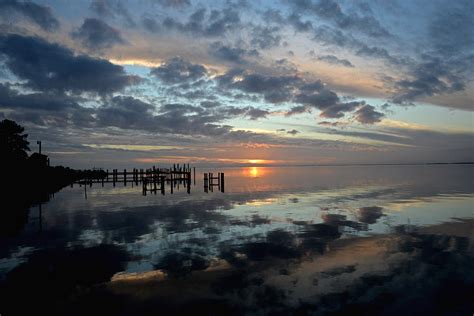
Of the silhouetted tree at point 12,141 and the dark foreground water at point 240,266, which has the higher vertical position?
the silhouetted tree at point 12,141

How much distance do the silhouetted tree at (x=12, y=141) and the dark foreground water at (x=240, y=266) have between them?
82.3ft

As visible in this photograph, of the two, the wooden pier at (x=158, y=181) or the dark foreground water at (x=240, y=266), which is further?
the wooden pier at (x=158, y=181)

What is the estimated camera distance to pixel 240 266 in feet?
44.2

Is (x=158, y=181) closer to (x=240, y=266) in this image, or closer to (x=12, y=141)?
(x=12, y=141)

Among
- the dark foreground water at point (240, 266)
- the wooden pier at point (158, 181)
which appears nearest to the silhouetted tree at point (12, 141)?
the wooden pier at point (158, 181)

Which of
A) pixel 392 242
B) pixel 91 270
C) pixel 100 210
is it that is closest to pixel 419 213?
pixel 392 242

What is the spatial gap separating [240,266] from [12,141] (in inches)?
1939

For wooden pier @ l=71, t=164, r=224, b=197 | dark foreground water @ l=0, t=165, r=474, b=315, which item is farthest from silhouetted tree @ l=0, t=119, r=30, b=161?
dark foreground water @ l=0, t=165, r=474, b=315

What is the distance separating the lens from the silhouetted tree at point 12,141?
44581 millimetres

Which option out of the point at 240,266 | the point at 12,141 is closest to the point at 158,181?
the point at 12,141

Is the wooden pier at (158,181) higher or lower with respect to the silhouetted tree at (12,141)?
lower

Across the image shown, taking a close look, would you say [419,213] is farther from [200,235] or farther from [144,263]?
[144,263]

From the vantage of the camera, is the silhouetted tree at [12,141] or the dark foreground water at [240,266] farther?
the silhouetted tree at [12,141]

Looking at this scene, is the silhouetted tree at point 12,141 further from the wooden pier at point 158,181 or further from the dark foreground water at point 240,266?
the dark foreground water at point 240,266
